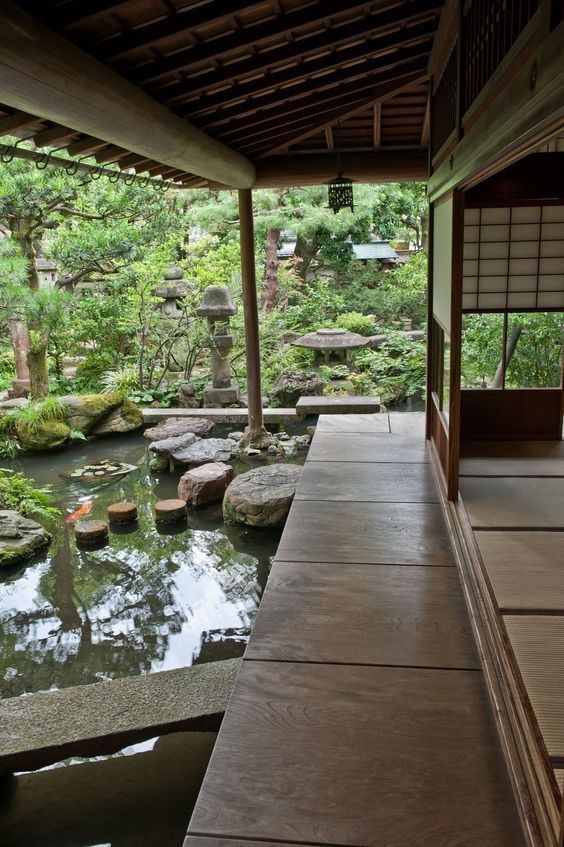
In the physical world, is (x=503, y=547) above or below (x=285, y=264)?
below

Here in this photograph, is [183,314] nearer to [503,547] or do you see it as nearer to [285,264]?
[285,264]

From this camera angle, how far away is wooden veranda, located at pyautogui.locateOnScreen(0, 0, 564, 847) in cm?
190

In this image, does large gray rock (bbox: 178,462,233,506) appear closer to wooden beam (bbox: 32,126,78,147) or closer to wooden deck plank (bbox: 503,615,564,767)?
wooden beam (bbox: 32,126,78,147)

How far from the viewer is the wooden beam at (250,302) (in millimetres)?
7211

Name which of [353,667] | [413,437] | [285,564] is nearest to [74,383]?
[413,437]

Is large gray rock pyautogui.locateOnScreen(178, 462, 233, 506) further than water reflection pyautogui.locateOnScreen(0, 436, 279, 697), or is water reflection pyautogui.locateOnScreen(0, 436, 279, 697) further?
large gray rock pyautogui.locateOnScreen(178, 462, 233, 506)

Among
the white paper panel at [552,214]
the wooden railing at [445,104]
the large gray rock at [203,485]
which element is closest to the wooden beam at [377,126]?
the wooden railing at [445,104]

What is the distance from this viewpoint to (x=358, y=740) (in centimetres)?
216

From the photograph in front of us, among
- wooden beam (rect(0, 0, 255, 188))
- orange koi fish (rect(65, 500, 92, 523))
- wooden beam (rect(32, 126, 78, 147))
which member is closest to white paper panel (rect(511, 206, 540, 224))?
wooden beam (rect(0, 0, 255, 188))

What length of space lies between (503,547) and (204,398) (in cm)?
699

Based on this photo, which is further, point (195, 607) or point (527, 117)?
point (195, 607)

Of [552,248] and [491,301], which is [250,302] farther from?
[552,248]

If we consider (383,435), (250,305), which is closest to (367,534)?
(383,435)

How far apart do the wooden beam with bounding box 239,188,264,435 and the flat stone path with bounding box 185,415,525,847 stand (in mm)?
4238
